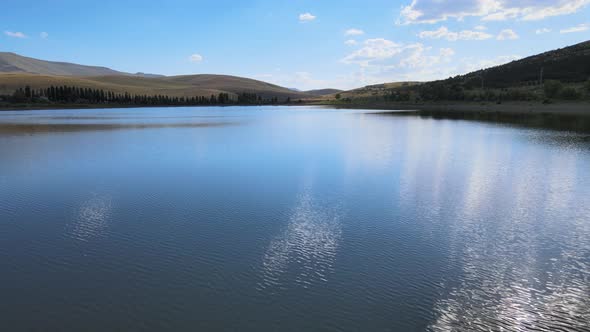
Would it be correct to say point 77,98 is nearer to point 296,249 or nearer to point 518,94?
point 518,94

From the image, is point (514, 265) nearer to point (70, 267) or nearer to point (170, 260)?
point (170, 260)

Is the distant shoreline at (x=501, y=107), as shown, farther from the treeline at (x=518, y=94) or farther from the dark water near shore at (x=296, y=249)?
the dark water near shore at (x=296, y=249)

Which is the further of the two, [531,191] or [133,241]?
[531,191]

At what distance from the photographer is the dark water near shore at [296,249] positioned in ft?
18.9

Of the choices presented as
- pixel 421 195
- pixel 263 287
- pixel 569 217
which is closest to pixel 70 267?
pixel 263 287

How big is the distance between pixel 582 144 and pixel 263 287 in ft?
80.2

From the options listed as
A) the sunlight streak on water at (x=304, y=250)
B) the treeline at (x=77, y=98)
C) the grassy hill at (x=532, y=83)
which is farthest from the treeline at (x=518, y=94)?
the treeline at (x=77, y=98)

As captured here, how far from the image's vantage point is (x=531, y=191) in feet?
42.7

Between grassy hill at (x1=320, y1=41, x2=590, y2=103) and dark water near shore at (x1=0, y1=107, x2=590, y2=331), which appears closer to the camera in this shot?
dark water near shore at (x1=0, y1=107, x2=590, y2=331)

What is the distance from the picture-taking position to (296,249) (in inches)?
315

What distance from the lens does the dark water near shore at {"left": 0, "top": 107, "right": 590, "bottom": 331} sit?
5.75 metres

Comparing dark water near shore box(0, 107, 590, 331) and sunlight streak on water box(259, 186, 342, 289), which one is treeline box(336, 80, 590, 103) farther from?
sunlight streak on water box(259, 186, 342, 289)

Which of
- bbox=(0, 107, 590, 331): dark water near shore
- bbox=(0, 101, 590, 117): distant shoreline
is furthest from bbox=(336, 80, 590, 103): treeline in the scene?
bbox=(0, 107, 590, 331): dark water near shore

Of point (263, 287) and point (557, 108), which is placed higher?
point (557, 108)
